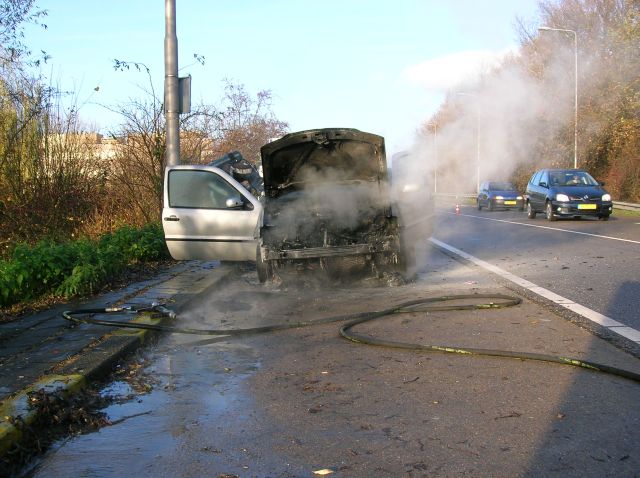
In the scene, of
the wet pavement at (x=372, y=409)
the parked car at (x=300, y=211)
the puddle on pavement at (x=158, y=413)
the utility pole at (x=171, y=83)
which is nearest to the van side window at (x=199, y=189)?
the parked car at (x=300, y=211)

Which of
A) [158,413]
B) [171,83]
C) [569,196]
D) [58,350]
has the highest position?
[171,83]

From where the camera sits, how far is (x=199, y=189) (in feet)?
34.5

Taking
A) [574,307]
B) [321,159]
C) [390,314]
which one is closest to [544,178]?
[321,159]

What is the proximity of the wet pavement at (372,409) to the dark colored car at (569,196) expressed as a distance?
673 inches

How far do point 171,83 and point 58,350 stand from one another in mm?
7718

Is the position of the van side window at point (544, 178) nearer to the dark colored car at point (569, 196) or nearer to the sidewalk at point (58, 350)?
the dark colored car at point (569, 196)

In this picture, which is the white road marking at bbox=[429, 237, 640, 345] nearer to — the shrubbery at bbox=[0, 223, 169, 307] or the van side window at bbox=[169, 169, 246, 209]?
the van side window at bbox=[169, 169, 246, 209]

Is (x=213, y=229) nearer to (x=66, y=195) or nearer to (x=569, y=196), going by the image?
(x=66, y=195)

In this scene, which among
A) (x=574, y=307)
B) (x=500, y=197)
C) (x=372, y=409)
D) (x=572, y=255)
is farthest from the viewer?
(x=500, y=197)

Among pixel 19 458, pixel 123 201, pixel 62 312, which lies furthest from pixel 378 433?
pixel 123 201

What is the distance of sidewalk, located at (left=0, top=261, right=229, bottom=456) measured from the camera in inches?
166

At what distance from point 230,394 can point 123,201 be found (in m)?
10.9

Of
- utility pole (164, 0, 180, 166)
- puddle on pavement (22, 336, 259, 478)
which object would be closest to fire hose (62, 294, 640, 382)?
puddle on pavement (22, 336, 259, 478)

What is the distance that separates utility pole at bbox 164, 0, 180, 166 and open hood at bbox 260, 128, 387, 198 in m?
3.36
